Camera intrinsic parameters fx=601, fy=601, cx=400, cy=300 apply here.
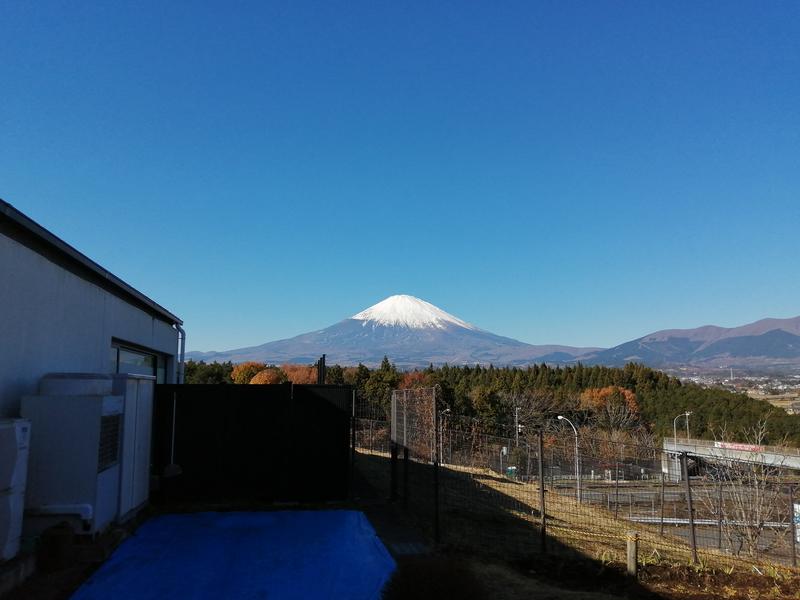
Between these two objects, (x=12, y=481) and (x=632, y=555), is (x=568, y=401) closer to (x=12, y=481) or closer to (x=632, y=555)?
(x=632, y=555)

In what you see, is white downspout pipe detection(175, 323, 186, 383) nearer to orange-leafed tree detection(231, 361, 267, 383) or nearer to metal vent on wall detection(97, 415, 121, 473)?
metal vent on wall detection(97, 415, 121, 473)

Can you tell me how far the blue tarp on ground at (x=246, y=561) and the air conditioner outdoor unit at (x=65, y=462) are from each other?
73cm

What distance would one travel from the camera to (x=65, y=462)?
6.59 m

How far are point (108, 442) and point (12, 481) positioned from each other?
1470 mm

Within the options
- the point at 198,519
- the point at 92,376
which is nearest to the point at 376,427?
the point at 198,519

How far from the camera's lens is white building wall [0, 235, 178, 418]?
6.63 metres

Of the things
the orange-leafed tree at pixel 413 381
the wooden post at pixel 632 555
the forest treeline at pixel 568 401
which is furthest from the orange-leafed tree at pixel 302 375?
the wooden post at pixel 632 555

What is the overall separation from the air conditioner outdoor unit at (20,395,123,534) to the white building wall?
1.56 ft

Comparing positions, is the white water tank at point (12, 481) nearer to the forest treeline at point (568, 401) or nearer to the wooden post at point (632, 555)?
the wooden post at point (632, 555)

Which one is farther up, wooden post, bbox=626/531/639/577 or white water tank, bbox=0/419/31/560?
white water tank, bbox=0/419/31/560

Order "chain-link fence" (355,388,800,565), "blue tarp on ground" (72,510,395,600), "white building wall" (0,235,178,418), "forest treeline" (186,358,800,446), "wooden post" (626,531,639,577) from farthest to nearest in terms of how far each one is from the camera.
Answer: "forest treeline" (186,358,800,446) < "chain-link fence" (355,388,800,565) < "white building wall" (0,235,178,418) < "wooden post" (626,531,639,577) < "blue tarp on ground" (72,510,395,600)

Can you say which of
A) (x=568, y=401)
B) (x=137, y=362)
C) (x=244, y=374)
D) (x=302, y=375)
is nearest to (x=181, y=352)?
(x=137, y=362)

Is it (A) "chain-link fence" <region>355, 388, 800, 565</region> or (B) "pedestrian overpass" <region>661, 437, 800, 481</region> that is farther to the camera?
(B) "pedestrian overpass" <region>661, 437, 800, 481</region>

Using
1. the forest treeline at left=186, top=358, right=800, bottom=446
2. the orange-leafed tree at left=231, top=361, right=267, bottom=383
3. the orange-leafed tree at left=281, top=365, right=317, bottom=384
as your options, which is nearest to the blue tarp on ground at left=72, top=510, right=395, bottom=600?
the forest treeline at left=186, top=358, right=800, bottom=446
